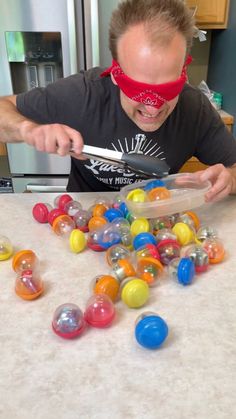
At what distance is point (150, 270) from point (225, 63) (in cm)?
191

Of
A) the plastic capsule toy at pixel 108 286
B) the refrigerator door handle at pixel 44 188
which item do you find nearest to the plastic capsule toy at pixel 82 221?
the plastic capsule toy at pixel 108 286

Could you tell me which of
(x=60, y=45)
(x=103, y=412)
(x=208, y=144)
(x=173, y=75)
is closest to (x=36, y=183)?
(x=60, y=45)

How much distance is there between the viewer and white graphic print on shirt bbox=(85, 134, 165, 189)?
1112 mm

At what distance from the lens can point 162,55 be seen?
759 mm

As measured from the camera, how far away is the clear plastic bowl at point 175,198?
0.79 metres

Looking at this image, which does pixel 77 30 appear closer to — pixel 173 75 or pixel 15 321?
pixel 173 75

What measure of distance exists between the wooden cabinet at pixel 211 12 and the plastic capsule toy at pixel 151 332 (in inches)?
79.6

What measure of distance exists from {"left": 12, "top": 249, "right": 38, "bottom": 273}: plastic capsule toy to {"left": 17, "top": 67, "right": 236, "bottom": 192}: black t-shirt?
18.2 inches

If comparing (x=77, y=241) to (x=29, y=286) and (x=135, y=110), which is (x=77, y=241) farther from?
(x=135, y=110)

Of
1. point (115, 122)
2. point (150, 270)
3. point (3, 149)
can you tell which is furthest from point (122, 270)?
point (3, 149)

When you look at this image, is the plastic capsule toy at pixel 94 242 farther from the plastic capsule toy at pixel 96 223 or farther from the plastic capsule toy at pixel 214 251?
the plastic capsule toy at pixel 214 251

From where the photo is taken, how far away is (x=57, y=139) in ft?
2.53

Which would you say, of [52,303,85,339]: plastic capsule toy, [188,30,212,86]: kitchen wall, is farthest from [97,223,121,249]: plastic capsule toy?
[188,30,212,86]: kitchen wall

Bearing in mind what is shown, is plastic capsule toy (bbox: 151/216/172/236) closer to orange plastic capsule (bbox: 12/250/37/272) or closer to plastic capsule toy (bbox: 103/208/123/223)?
plastic capsule toy (bbox: 103/208/123/223)
